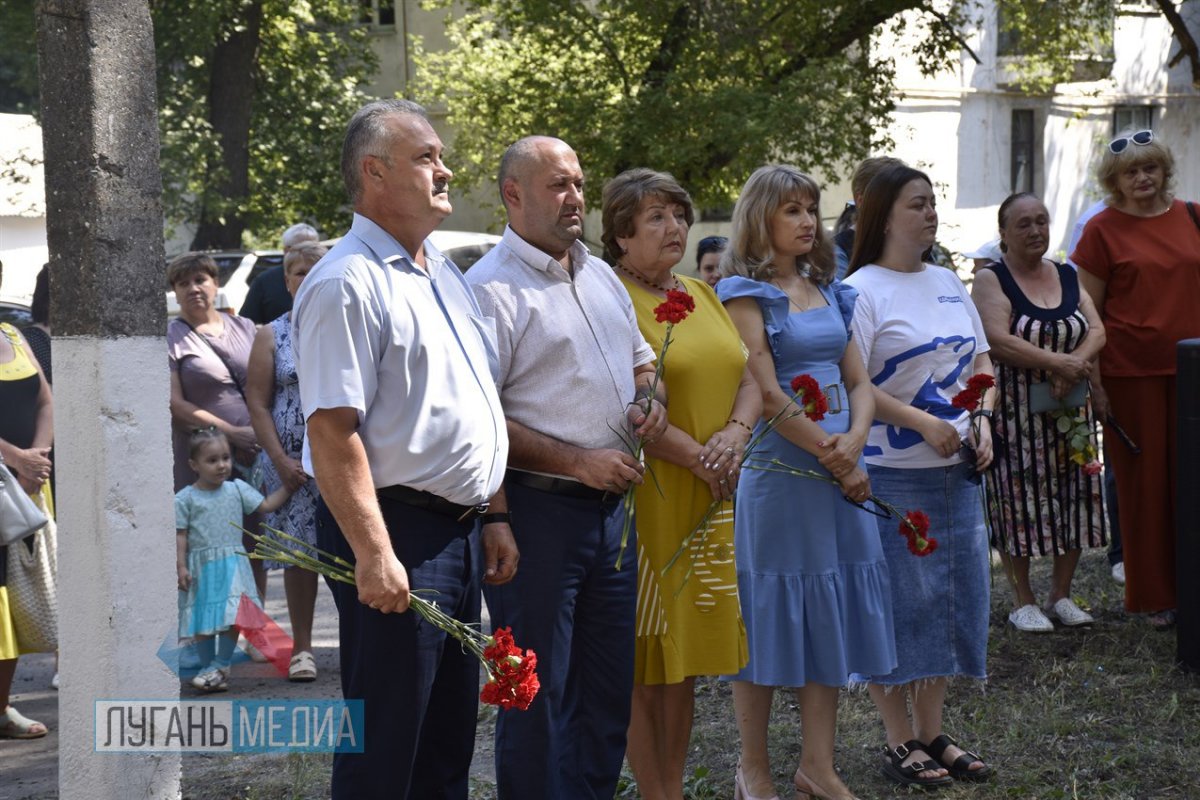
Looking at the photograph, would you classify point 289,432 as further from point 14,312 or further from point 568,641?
point 14,312

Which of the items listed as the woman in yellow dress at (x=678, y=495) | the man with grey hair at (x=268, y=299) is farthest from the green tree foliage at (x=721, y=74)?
the woman in yellow dress at (x=678, y=495)

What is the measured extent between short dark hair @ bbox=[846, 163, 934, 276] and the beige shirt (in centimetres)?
153

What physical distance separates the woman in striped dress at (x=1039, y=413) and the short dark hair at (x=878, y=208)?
1.42 metres

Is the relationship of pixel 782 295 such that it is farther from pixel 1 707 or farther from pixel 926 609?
pixel 1 707

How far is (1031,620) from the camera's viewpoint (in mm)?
7059

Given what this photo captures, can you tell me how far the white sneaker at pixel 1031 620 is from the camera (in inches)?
277

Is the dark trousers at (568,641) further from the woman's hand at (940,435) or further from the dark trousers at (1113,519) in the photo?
the dark trousers at (1113,519)

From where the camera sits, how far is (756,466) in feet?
16.4

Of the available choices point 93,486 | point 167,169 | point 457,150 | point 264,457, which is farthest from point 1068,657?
point 457,150

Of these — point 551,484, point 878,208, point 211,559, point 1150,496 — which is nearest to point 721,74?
point 1150,496

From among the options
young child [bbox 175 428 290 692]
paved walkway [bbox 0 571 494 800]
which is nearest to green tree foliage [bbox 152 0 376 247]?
paved walkway [bbox 0 571 494 800]

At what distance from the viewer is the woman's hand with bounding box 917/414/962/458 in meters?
5.26

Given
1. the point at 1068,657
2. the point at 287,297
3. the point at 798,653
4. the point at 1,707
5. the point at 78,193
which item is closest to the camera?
the point at 78,193

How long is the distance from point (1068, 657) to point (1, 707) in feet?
15.1
